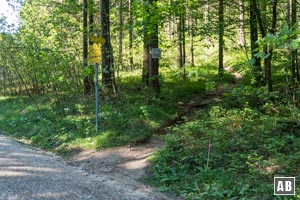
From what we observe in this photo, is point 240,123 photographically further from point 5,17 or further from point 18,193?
point 5,17

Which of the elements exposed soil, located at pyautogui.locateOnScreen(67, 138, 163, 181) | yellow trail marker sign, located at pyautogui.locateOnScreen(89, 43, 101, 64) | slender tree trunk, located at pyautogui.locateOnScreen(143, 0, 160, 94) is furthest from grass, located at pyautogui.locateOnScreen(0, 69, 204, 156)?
yellow trail marker sign, located at pyautogui.locateOnScreen(89, 43, 101, 64)

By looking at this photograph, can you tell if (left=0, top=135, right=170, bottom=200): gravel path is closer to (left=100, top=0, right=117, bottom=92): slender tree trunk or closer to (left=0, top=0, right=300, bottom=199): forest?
(left=0, top=0, right=300, bottom=199): forest

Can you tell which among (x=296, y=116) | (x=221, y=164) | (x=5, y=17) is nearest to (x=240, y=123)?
(x=296, y=116)

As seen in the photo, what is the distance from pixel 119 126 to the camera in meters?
9.16

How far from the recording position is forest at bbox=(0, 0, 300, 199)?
573 centimetres

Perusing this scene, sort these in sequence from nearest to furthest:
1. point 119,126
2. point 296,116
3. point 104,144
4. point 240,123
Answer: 1. point 296,116
2. point 240,123
3. point 104,144
4. point 119,126

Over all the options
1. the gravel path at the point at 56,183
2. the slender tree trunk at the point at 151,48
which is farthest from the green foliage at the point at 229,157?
the slender tree trunk at the point at 151,48

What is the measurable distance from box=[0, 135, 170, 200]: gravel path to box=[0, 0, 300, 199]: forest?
0.62m

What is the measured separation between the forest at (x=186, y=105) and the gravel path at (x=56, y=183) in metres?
0.62

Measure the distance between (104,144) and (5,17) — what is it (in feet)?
39.4

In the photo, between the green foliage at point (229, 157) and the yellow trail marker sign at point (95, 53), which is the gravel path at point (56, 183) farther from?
the yellow trail marker sign at point (95, 53)

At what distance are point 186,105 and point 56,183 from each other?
23.1ft

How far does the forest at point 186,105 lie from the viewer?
18.8 feet

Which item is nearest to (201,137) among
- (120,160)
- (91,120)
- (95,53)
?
(120,160)
